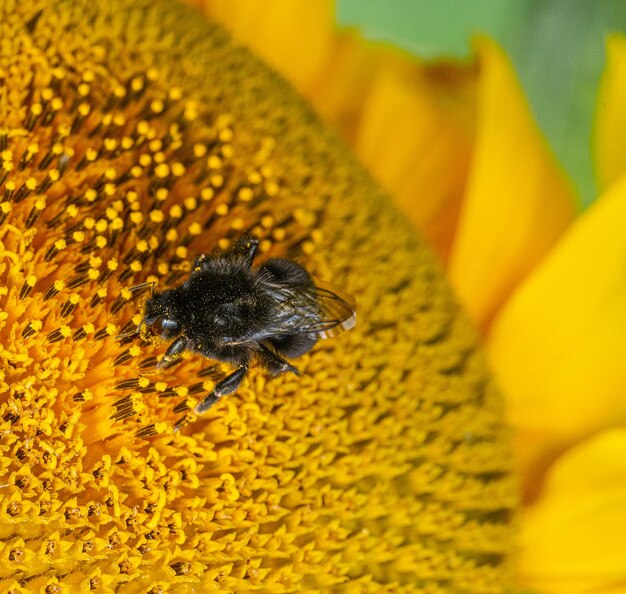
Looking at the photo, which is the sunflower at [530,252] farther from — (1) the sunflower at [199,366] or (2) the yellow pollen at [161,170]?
(2) the yellow pollen at [161,170]

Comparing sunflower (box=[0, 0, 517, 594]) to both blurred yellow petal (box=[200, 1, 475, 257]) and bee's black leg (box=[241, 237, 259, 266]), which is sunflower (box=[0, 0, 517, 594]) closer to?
bee's black leg (box=[241, 237, 259, 266])

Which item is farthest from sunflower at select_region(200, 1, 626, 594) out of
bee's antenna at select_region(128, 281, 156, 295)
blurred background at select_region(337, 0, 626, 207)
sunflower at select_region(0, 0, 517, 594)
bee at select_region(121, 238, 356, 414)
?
bee's antenna at select_region(128, 281, 156, 295)

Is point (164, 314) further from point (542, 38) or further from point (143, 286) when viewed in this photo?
point (542, 38)

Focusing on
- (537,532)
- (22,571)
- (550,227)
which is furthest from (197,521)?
(550,227)

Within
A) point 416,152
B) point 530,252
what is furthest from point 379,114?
point 530,252

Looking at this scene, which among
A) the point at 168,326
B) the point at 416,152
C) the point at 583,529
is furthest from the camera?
the point at 416,152

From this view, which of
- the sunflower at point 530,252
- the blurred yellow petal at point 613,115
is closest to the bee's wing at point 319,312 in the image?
the sunflower at point 530,252
